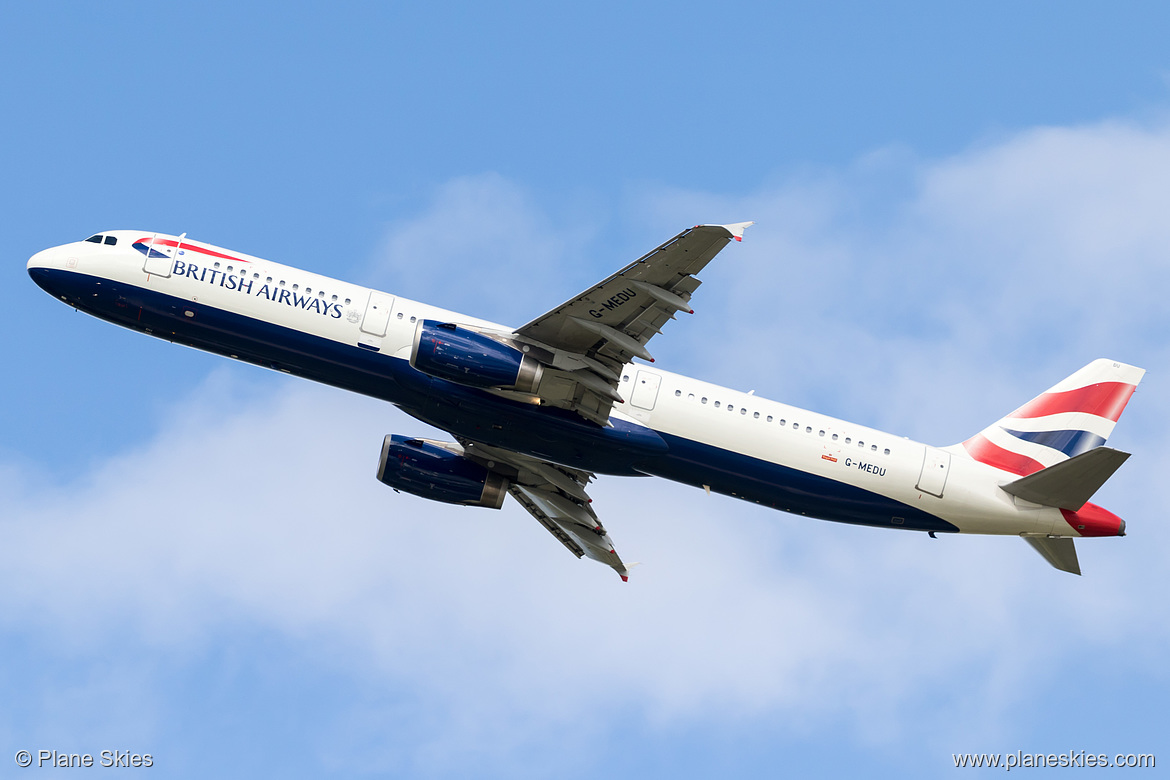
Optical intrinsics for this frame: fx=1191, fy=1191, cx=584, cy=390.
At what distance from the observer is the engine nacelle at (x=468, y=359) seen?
1503 inches

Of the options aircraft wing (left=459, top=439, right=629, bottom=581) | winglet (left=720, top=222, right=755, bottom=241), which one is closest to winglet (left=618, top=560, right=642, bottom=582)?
aircraft wing (left=459, top=439, right=629, bottom=581)

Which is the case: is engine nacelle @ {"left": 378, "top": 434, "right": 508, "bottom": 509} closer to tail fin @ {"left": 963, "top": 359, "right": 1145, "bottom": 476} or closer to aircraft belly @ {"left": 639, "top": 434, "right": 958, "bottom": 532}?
aircraft belly @ {"left": 639, "top": 434, "right": 958, "bottom": 532}

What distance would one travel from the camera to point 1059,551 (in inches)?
1736

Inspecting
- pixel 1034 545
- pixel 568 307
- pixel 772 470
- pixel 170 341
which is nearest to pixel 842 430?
pixel 772 470

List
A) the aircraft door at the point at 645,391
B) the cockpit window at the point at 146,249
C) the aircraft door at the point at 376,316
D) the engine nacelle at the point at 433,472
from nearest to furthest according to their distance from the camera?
the aircraft door at the point at 376,316, the cockpit window at the point at 146,249, the aircraft door at the point at 645,391, the engine nacelle at the point at 433,472

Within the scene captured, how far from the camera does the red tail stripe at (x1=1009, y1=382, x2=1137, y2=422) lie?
45625 millimetres

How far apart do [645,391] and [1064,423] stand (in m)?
16.8

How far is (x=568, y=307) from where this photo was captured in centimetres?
3834

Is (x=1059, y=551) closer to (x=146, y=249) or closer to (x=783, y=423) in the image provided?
(x=783, y=423)

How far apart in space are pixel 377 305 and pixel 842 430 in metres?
17.2

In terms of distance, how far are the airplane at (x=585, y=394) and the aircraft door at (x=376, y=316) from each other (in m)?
0.05

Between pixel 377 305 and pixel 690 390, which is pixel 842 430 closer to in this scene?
pixel 690 390

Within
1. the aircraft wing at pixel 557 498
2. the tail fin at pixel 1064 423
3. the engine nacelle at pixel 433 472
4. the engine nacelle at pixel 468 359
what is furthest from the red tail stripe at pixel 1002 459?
the engine nacelle at pixel 433 472

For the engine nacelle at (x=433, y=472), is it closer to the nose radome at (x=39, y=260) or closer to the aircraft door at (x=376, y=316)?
the aircraft door at (x=376, y=316)
